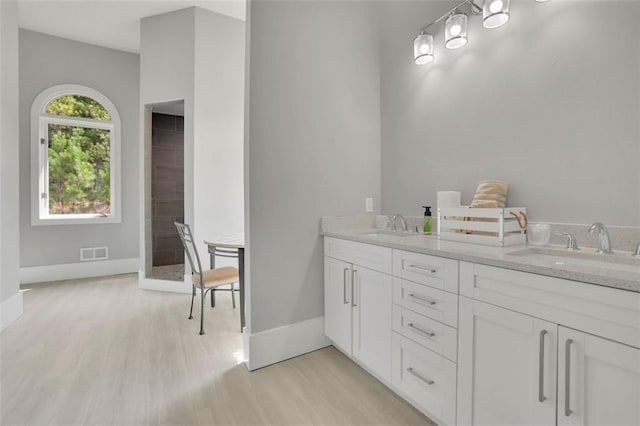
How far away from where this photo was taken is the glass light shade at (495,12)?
1631mm

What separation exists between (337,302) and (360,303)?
275 millimetres

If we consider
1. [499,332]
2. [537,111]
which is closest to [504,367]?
[499,332]

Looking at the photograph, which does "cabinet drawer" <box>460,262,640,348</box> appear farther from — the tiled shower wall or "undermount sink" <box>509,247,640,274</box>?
the tiled shower wall

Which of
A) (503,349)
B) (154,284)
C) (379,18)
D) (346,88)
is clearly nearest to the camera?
(503,349)

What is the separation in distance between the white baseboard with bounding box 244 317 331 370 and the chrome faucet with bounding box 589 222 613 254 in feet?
5.67

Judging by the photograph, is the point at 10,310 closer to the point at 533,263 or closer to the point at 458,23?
the point at 533,263

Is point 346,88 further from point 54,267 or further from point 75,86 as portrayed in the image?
point 54,267

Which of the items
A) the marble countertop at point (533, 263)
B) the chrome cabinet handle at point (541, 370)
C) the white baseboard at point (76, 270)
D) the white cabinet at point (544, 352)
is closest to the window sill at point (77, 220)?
the white baseboard at point (76, 270)

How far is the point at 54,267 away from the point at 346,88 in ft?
15.2

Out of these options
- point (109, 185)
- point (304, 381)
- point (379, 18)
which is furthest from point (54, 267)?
point (379, 18)

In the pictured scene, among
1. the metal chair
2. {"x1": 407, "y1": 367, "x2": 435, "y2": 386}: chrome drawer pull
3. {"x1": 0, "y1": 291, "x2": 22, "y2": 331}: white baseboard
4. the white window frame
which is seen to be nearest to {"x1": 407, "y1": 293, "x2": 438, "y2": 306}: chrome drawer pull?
{"x1": 407, "y1": 367, "x2": 435, "y2": 386}: chrome drawer pull

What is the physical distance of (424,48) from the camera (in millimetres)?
2141

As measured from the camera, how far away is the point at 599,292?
0.95m

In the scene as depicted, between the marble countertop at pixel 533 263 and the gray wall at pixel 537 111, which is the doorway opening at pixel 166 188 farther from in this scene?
the marble countertop at pixel 533 263
